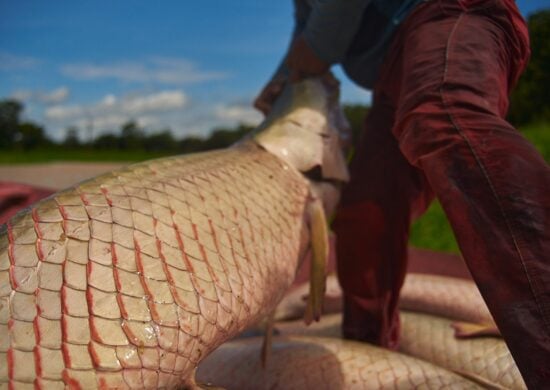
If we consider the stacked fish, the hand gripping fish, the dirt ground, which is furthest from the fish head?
the dirt ground

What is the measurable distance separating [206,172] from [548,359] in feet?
2.71

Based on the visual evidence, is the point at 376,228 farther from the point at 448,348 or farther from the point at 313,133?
the point at 448,348

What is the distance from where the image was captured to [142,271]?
1005mm

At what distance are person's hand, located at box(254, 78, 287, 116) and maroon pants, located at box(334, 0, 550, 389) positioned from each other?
1.45ft

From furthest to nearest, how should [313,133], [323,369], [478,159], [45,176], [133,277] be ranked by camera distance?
[45,176] < [313,133] < [323,369] < [478,159] < [133,277]

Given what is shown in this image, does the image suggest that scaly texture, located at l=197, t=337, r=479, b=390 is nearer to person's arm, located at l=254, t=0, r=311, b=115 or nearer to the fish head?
the fish head

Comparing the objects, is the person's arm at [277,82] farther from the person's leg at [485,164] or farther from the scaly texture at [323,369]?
the scaly texture at [323,369]

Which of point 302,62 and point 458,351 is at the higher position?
point 302,62

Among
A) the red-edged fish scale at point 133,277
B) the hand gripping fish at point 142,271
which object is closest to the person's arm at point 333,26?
the hand gripping fish at point 142,271

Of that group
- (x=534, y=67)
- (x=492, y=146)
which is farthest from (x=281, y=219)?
(x=534, y=67)

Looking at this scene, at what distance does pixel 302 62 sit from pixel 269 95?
0.92 feet

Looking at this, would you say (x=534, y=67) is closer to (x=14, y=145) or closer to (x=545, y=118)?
(x=545, y=118)

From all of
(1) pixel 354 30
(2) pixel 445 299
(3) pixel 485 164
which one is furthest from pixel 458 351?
(1) pixel 354 30

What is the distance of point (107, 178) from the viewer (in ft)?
3.95
